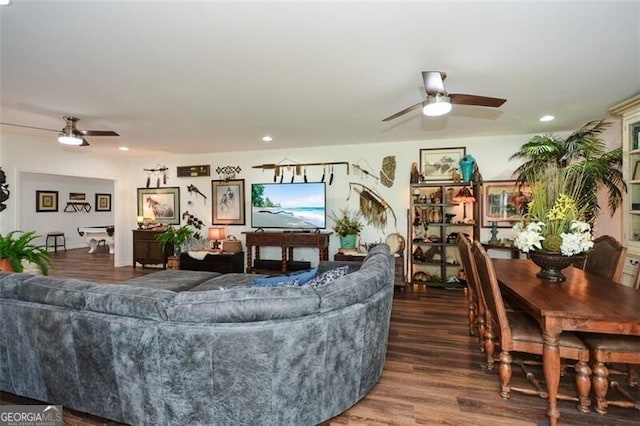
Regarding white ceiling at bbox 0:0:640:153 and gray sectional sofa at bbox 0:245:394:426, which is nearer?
gray sectional sofa at bbox 0:245:394:426

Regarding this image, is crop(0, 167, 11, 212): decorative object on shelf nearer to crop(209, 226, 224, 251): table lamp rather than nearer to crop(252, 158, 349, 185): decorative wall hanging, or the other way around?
crop(209, 226, 224, 251): table lamp

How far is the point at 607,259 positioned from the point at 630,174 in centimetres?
139

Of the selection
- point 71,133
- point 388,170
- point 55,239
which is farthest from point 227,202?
point 55,239

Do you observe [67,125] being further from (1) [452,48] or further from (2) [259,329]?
(1) [452,48]

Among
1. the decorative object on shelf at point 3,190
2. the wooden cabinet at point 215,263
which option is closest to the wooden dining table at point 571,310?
the wooden cabinet at point 215,263

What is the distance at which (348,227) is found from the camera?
514 cm

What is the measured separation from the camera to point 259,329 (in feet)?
5.15

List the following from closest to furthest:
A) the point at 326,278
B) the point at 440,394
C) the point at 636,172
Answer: the point at 440,394
the point at 326,278
the point at 636,172

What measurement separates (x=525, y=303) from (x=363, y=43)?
2.01 meters

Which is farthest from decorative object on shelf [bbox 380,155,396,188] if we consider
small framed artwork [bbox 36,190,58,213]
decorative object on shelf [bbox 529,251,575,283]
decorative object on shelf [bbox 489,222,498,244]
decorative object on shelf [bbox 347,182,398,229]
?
small framed artwork [bbox 36,190,58,213]

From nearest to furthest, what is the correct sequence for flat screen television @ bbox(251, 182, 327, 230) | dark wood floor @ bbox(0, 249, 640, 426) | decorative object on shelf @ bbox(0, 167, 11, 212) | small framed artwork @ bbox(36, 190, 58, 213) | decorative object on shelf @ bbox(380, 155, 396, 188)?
Answer: dark wood floor @ bbox(0, 249, 640, 426) < decorative object on shelf @ bbox(0, 167, 11, 212) < decorative object on shelf @ bbox(380, 155, 396, 188) < flat screen television @ bbox(251, 182, 327, 230) < small framed artwork @ bbox(36, 190, 58, 213)

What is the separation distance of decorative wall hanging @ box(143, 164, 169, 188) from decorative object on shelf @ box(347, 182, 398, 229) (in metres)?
4.15

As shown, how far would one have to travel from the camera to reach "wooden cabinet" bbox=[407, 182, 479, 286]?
4.70 metres

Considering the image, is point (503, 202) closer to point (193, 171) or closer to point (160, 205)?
point (193, 171)
